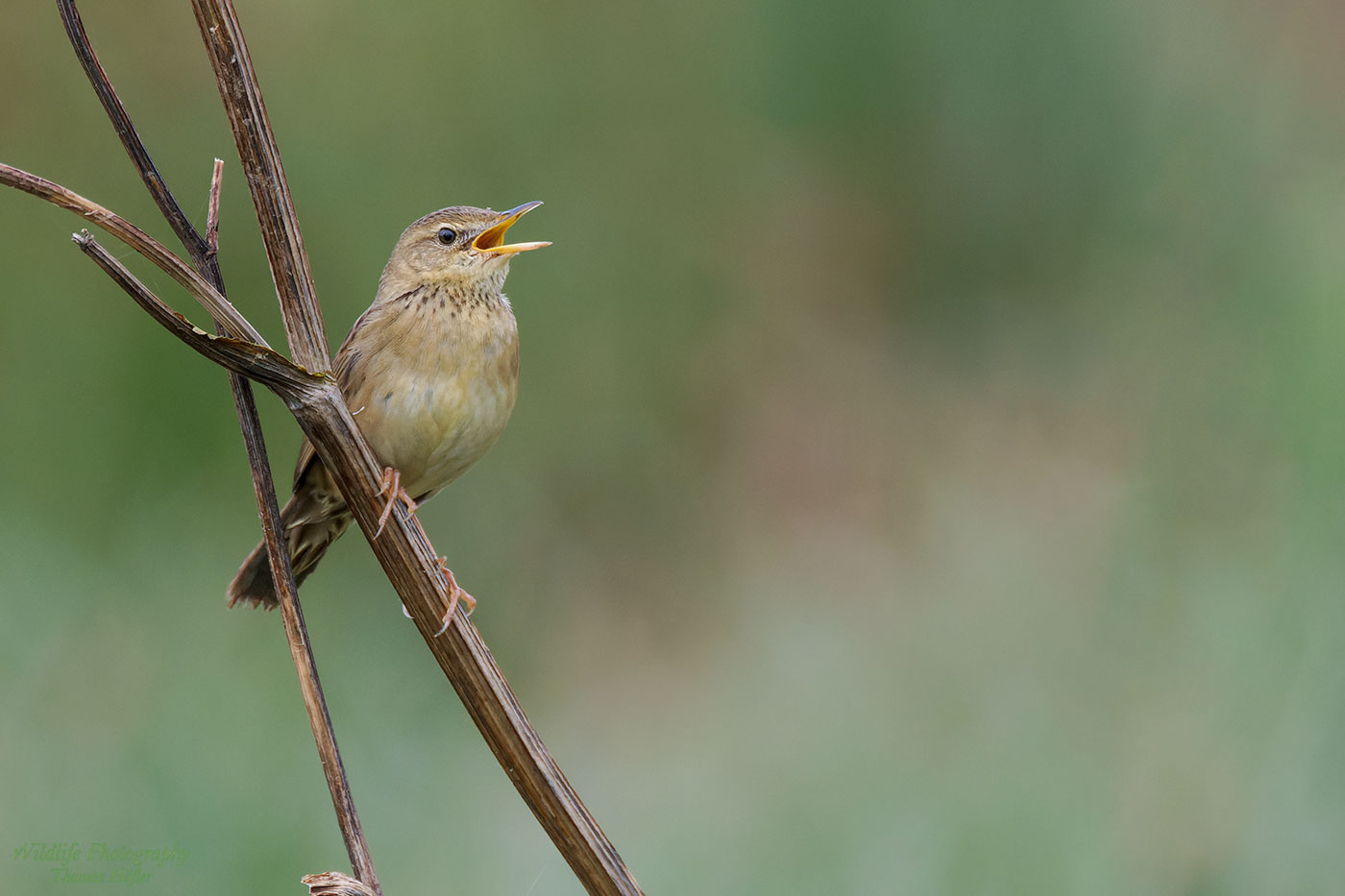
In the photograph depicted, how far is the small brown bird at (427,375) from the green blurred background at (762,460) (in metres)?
1.18

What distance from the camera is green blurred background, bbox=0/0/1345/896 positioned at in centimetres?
356

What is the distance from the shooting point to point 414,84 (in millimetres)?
4543

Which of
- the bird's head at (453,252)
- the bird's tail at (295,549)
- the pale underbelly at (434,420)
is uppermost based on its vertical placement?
the bird's head at (453,252)

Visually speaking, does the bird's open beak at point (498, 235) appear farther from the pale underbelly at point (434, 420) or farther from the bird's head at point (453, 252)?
A: the pale underbelly at point (434, 420)

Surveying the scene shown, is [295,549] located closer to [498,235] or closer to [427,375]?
[427,375]

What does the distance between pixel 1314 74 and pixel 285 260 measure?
498 centimetres

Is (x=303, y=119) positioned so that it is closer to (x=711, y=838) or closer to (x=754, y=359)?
(x=754, y=359)

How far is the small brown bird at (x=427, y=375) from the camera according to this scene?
2504mm

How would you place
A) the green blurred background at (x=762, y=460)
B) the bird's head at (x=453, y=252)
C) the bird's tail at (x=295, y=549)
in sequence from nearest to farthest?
the bird's tail at (x=295, y=549) → the bird's head at (x=453, y=252) → the green blurred background at (x=762, y=460)

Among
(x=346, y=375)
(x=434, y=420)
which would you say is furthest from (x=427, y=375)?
(x=346, y=375)

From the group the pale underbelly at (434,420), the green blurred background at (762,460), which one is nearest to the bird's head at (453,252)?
the pale underbelly at (434,420)

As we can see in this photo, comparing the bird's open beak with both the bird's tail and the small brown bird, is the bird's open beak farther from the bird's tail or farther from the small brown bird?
the bird's tail

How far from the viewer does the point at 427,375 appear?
2525 millimetres

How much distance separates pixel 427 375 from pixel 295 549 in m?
0.51
